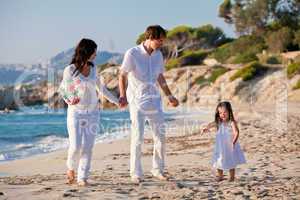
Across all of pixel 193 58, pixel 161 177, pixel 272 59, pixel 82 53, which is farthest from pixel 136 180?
pixel 193 58

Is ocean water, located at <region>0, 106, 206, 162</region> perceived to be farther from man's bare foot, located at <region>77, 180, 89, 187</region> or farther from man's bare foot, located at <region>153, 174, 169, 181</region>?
man's bare foot, located at <region>153, 174, 169, 181</region>

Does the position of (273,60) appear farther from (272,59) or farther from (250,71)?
(250,71)

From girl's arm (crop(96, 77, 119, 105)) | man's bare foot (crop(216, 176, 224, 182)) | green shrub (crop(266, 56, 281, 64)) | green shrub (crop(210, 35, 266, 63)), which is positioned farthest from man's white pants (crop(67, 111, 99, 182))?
green shrub (crop(210, 35, 266, 63))

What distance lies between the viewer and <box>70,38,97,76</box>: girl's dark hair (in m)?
4.82

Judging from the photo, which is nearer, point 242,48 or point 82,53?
point 82,53

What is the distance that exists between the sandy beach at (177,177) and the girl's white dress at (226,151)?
207 mm

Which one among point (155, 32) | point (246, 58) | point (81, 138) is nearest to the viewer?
point (81, 138)

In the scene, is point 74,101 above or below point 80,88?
below

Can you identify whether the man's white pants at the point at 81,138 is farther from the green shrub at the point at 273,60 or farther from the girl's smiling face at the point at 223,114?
the green shrub at the point at 273,60

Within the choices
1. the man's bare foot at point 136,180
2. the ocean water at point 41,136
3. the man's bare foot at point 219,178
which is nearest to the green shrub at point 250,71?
the ocean water at point 41,136

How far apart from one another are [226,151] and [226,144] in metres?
0.08

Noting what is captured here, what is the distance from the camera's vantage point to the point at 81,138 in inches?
193

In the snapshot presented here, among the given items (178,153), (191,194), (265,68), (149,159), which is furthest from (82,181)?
(265,68)

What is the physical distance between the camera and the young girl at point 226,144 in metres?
5.29
